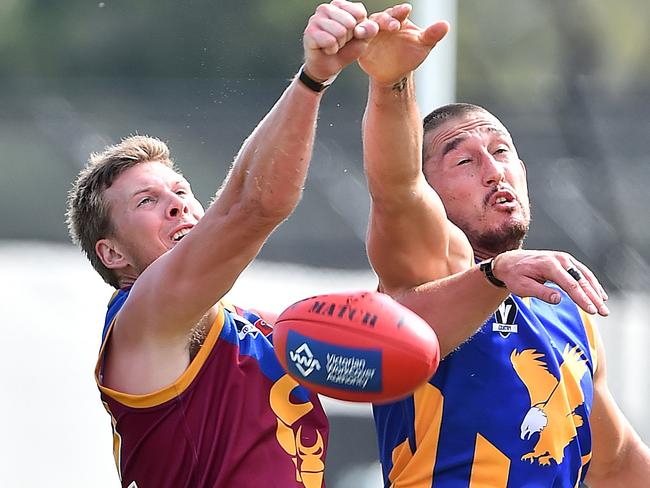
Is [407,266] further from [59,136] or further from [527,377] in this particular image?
[59,136]

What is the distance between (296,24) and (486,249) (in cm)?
301

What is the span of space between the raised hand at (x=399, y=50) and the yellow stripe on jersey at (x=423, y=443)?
0.80 metres

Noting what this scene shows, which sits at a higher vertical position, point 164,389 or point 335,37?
point 335,37

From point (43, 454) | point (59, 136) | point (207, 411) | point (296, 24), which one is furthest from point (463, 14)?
point (207, 411)

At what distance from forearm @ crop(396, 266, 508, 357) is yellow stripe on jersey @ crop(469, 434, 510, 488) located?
0.90 feet

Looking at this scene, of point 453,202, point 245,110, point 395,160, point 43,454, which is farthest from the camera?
point 245,110

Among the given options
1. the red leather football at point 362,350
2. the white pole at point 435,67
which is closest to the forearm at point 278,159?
the red leather football at point 362,350

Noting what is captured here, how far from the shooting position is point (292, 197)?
254 cm

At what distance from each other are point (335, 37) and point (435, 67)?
2.90m

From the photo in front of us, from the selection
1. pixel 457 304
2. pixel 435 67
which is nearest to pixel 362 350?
pixel 457 304

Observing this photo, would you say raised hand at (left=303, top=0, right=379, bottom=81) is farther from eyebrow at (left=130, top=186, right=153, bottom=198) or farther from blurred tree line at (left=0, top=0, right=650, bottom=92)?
blurred tree line at (left=0, top=0, right=650, bottom=92)

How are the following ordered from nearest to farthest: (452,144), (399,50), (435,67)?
(399,50) → (452,144) → (435,67)

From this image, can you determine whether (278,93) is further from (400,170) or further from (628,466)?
(400,170)

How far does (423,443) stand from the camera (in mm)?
3006
